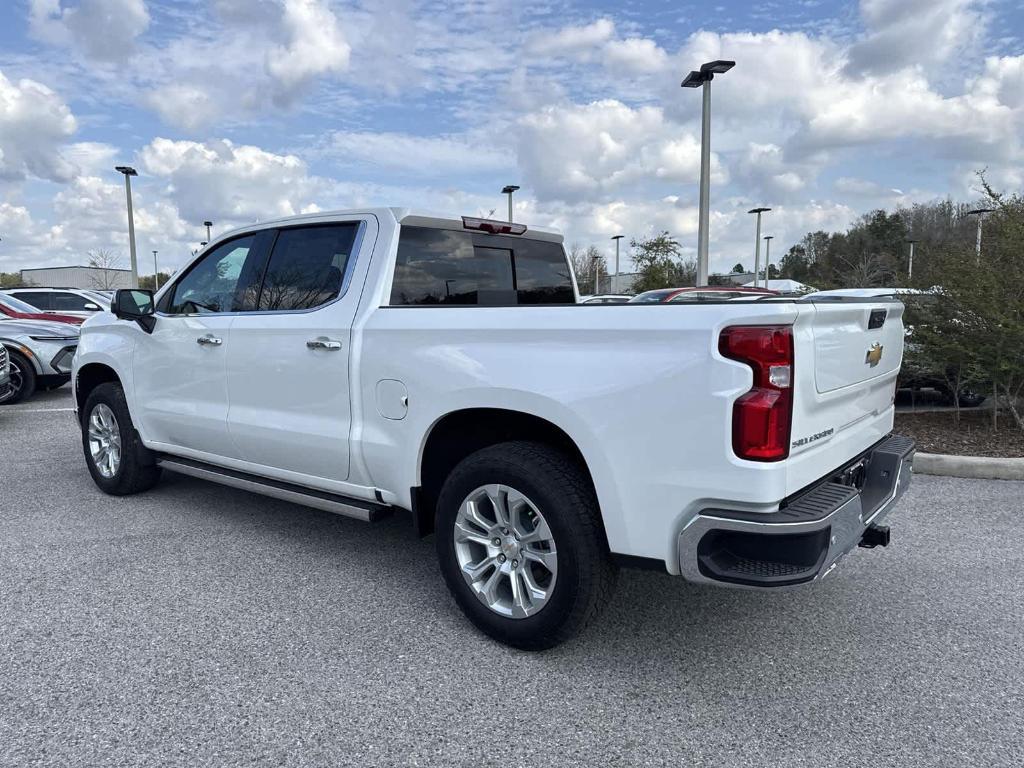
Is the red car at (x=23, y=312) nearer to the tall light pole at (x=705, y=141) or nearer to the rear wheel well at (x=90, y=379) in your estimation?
the rear wheel well at (x=90, y=379)

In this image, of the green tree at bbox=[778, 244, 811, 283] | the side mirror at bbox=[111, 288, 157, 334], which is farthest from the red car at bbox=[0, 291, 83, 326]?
the green tree at bbox=[778, 244, 811, 283]

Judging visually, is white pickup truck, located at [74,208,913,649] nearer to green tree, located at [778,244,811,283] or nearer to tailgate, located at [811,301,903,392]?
tailgate, located at [811,301,903,392]

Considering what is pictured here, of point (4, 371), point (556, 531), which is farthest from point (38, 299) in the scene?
point (556, 531)

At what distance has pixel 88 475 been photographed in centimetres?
626

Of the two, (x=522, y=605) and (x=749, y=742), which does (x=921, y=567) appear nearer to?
(x=749, y=742)

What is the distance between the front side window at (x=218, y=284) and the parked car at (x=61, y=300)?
9556 mm

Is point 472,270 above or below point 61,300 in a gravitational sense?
above

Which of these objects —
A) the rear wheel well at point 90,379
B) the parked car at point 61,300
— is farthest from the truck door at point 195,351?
the parked car at point 61,300

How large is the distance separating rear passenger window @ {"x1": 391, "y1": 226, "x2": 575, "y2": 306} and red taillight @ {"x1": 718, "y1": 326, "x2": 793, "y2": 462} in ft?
6.03

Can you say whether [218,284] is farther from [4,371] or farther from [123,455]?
[4,371]

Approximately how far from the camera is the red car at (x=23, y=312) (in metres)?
11.7

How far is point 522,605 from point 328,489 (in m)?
1.32

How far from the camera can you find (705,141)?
13.7 meters

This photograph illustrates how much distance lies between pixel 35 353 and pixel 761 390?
11265 mm
